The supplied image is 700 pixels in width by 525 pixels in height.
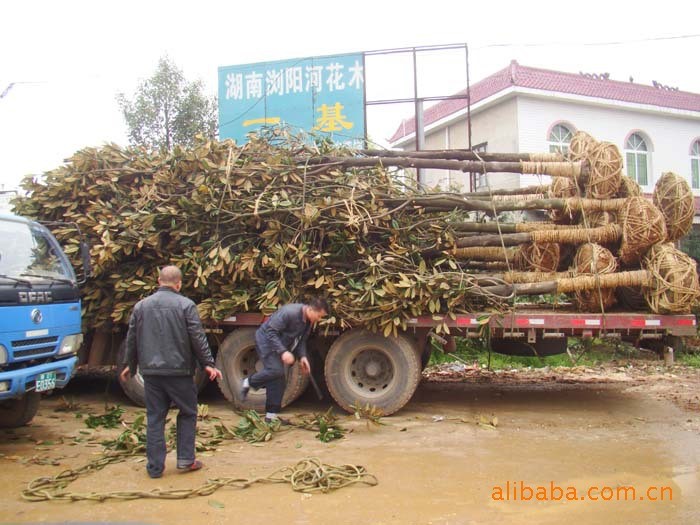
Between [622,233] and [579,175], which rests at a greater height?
[579,175]

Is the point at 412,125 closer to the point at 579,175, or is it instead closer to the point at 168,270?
the point at 579,175

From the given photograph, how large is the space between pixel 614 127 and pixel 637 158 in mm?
1448

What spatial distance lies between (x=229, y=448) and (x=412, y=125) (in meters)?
16.6

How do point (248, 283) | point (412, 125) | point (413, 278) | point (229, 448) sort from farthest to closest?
1. point (412, 125)
2. point (248, 283)
3. point (413, 278)
4. point (229, 448)

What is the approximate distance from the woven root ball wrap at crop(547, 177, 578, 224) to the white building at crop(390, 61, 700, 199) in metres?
7.21

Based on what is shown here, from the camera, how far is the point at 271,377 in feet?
20.7

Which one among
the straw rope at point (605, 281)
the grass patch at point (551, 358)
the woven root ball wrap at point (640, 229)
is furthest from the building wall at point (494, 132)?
the straw rope at point (605, 281)

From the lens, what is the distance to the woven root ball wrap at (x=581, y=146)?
7.61 metres

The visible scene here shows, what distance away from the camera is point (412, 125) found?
20.6 m

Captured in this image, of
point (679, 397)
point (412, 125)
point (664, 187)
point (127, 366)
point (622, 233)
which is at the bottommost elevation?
point (679, 397)

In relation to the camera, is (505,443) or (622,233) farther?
(622,233)

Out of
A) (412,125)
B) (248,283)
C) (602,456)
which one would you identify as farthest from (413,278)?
(412,125)

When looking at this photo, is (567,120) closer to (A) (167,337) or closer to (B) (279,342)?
(B) (279,342)

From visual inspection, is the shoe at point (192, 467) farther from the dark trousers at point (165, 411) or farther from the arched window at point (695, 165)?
the arched window at point (695, 165)
